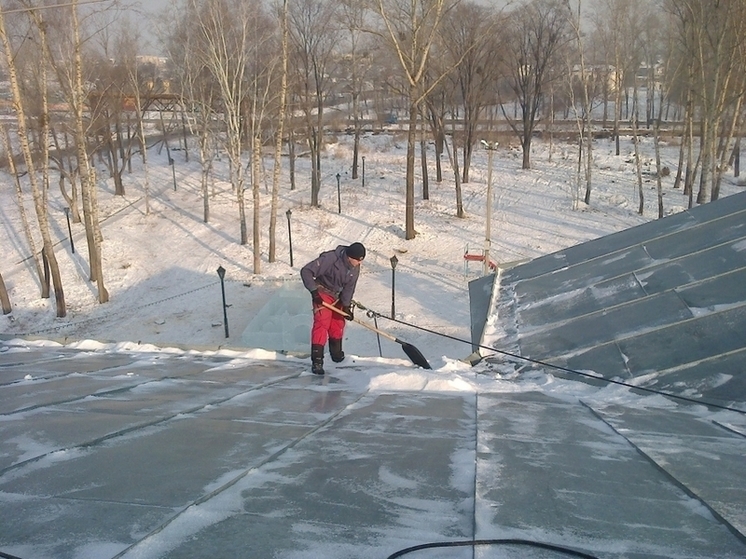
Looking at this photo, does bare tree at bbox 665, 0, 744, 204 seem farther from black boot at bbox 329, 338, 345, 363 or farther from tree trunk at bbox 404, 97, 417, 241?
black boot at bbox 329, 338, 345, 363

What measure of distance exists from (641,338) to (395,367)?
8.45 ft

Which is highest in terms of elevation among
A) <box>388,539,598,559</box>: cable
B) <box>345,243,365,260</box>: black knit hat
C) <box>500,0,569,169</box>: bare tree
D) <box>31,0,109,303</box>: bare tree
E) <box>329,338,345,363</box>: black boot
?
<box>500,0,569,169</box>: bare tree

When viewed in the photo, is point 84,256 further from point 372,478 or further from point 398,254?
point 372,478

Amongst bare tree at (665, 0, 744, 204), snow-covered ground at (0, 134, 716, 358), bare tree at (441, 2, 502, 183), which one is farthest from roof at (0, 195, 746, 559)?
bare tree at (441, 2, 502, 183)

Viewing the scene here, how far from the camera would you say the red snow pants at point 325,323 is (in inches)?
256

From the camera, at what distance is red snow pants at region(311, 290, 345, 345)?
21.3 ft

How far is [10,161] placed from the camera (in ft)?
63.2

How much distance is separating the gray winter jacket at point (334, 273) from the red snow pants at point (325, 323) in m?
0.13

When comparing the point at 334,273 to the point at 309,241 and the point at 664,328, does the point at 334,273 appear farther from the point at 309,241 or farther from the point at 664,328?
the point at 309,241

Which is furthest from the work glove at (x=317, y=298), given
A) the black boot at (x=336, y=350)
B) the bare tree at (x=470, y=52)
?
the bare tree at (x=470, y=52)

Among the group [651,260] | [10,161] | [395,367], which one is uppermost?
[10,161]

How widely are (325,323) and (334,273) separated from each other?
1.83ft

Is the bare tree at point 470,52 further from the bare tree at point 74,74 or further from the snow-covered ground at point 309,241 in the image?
the bare tree at point 74,74

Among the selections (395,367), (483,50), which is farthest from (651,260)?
(483,50)
